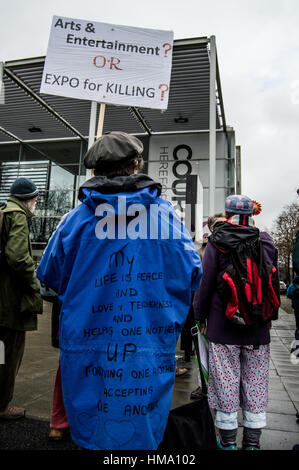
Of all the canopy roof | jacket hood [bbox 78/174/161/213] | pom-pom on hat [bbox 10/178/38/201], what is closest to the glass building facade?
the canopy roof

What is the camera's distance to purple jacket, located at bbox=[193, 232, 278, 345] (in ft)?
8.60

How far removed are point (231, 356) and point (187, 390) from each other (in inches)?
71.7

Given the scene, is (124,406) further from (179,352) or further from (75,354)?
(179,352)

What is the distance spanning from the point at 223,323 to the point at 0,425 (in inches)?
82.2

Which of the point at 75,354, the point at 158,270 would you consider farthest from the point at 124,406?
the point at 158,270

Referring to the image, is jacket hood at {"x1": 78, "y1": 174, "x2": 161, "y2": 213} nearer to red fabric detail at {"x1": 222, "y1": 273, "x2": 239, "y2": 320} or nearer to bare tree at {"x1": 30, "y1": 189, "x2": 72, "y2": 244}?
red fabric detail at {"x1": 222, "y1": 273, "x2": 239, "y2": 320}

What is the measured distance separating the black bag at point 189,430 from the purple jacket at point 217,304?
A: 79 cm

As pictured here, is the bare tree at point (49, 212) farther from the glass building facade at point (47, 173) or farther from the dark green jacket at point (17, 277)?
the dark green jacket at point (17, 277)

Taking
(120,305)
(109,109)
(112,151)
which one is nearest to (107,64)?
(112,151)

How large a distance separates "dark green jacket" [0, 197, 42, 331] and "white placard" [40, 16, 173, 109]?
81.7 inches

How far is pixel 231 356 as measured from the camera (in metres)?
2.63

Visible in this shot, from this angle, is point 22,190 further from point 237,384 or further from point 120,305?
point 237,384

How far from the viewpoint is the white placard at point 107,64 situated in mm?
4469

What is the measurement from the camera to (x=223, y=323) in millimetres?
2658
